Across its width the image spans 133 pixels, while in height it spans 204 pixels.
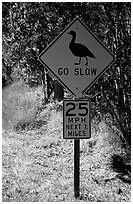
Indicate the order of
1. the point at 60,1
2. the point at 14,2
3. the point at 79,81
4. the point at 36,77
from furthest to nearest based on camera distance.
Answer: the point at 36,77
the point at 14,2
the point at 60,1
the point at 79,81

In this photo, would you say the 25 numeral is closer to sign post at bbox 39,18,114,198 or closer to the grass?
sign post at bbox 39,18,114,198

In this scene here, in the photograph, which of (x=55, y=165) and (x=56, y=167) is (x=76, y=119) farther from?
(x=55, y=165)

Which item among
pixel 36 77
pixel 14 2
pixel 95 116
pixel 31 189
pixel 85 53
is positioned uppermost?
pixel 14 2

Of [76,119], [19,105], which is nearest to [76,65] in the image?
[76,119]

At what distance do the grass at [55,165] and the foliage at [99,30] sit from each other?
81 centimetres

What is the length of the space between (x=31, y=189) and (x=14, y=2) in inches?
172

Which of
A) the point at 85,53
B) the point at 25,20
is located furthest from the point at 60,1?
the point at 85,53

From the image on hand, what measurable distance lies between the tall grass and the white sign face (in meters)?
6.85

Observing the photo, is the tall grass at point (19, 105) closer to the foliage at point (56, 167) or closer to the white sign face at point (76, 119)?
the foliage at point (56, 167)

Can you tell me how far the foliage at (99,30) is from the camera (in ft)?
23.9

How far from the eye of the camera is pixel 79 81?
4855 millimetres

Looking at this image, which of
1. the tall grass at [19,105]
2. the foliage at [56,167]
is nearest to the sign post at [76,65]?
the foliage at [56,167]

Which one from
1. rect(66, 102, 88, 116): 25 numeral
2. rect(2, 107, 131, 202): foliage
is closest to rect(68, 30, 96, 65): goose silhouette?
rect(66, 102, 88, 116): 25 numeral

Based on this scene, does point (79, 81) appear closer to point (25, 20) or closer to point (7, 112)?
point (25, 20)
